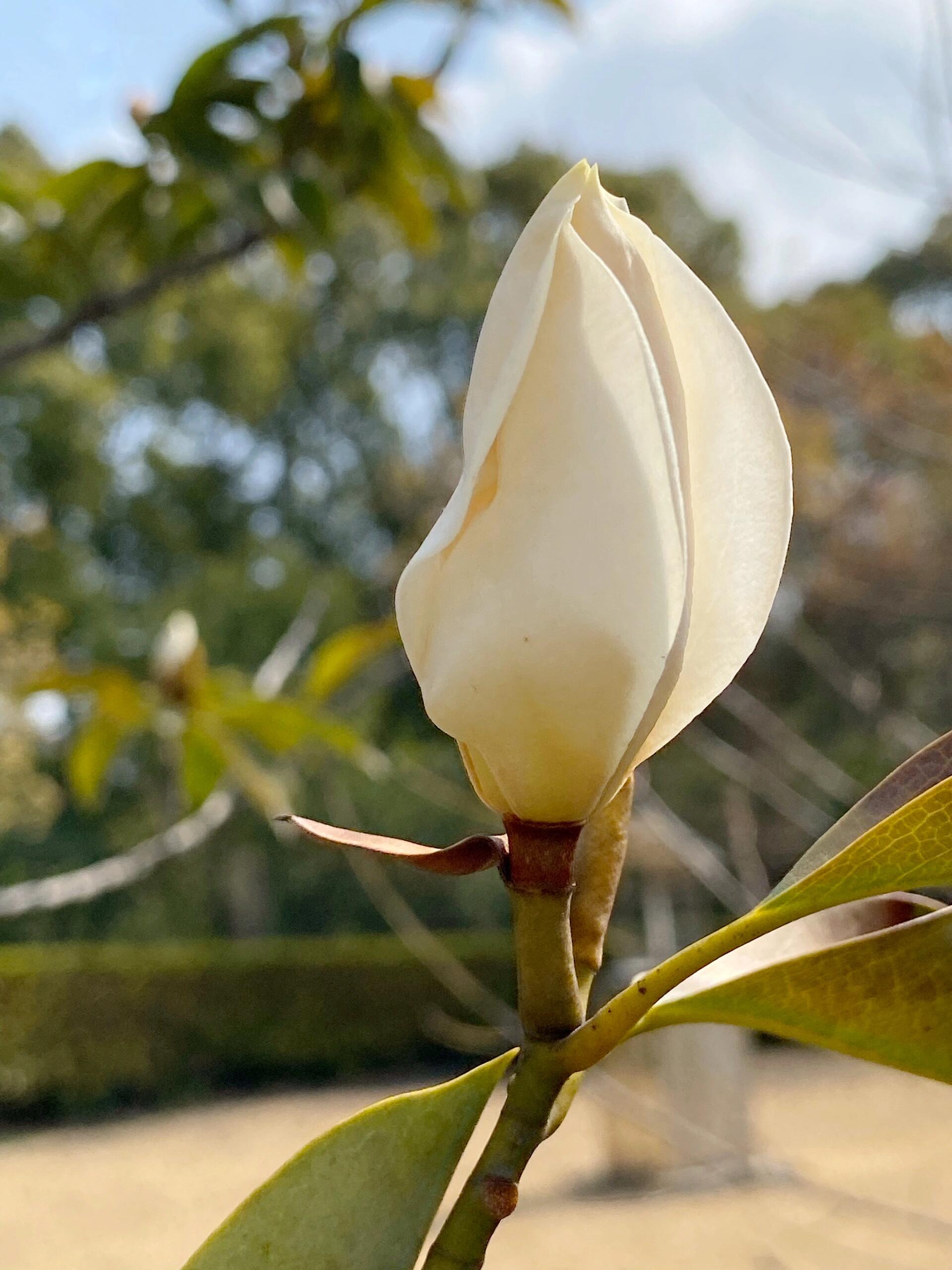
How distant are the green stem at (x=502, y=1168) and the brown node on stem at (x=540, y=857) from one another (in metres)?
0.04

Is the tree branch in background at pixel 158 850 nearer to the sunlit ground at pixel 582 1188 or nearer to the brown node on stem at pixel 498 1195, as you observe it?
the brown node on stem at pixel 498 1195

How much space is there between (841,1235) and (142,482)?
1245 centimetres

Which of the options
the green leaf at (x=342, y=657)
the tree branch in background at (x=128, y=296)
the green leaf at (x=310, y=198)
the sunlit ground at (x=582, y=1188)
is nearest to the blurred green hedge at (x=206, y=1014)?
the sunlit ground at (x=582, y=1188)

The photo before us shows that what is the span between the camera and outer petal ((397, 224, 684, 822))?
29 centimetres

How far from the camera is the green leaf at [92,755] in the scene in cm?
197

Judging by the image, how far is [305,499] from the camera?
16.2 meters

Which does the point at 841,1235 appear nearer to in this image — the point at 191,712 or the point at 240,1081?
the point at 191,712

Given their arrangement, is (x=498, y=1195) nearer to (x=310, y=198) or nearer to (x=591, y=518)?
(x=591, y=518)

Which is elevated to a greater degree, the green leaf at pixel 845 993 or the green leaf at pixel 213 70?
the green leaf at pixel 213 70

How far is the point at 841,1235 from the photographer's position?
16.3ft

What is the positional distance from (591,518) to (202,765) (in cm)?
158

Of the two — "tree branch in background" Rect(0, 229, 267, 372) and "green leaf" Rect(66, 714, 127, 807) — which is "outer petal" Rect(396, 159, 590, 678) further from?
"green leaf" Rect(66, 714, 127, 807)

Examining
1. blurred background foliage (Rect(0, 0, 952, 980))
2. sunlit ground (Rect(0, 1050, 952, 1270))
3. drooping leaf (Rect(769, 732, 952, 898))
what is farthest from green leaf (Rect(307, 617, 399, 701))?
sunlit ground (Rect(0, 1050, 952, 1270))

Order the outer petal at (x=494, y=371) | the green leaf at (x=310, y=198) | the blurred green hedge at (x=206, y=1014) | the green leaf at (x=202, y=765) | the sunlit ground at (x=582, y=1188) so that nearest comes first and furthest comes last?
1. the outer petal at (x=494, y=371)
2. the green leaf at (x=310, y=198)
3. the green leaf at (x=202, y=765)
4. the sunlit ground at (x=582, y=1188)
5. the blurred green hedge at (x=206, y=1014)
